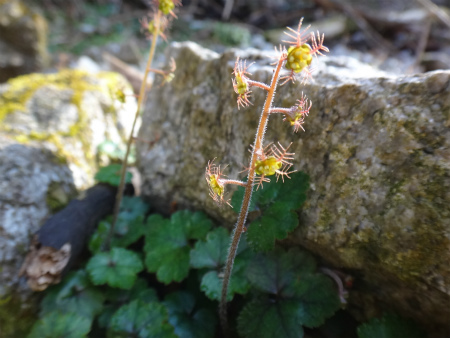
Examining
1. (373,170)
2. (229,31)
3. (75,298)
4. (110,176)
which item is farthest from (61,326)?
(229,31)

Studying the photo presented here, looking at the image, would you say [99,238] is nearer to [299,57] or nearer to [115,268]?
[115,268]

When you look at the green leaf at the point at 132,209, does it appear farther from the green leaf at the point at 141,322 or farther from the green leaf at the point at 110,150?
the green leaf at the point at 141,322

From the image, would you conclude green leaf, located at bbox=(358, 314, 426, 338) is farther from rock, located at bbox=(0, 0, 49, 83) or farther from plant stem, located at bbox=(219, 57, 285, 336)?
rock, located at bbox=(0, 0, 49, 83)

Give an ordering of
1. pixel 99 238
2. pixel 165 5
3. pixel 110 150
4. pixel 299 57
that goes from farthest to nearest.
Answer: pixel 110 150, pixel 99 238, pixel 165 5, pixel 299 57

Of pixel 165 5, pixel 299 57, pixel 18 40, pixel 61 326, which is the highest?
pixel 18 40

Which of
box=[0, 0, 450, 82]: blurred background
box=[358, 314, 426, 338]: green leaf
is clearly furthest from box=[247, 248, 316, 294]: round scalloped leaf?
box=[0, 0, 450, 82]: blurred background
